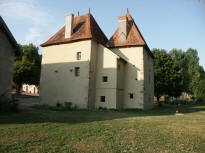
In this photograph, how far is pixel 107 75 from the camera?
18906 mm

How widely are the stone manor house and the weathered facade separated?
→ 7.68m

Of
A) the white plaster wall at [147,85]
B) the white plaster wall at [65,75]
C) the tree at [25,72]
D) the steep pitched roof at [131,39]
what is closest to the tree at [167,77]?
the white plaster wall at [147,85]

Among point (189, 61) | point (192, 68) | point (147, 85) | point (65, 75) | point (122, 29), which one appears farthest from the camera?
point (189, 61)

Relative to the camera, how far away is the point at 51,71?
20.6m

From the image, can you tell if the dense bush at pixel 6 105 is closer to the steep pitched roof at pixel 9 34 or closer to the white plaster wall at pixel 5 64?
the white plaster wall at pixel 5 64

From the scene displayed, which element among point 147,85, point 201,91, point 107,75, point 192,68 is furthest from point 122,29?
point 192,68

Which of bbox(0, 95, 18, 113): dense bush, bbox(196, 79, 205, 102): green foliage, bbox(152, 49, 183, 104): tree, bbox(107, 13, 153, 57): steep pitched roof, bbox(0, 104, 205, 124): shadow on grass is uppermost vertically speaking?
bbox(107, 13, 153, 57): steep pitched roof

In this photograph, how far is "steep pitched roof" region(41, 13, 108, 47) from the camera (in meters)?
19.3

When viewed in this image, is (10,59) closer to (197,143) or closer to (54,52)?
(54,52)

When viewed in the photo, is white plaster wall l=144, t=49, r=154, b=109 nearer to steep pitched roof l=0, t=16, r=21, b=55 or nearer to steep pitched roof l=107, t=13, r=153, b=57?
steep pitched roof l=107, t=13, r=153, b=57

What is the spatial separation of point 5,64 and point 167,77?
25.3 m

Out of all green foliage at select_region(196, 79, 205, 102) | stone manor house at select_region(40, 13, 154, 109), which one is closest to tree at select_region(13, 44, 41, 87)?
stone manor house at select_region(40, 13, 154, 109)

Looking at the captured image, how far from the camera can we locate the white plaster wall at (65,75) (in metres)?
18.1

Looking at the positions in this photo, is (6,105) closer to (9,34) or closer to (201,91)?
(9,34)
